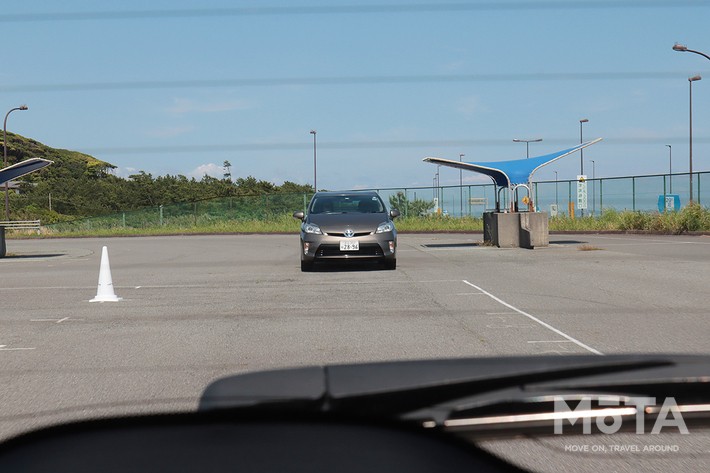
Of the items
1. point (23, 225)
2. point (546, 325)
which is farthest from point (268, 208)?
point (546, 325)

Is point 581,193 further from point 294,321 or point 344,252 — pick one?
point 294,321

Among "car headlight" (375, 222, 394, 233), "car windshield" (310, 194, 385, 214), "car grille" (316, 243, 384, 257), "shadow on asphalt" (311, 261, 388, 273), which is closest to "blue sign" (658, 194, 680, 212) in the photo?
"shadow on asphalt" (311, 261, 388, 273)

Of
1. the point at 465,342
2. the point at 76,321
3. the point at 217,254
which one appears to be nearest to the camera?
the point at 465,342

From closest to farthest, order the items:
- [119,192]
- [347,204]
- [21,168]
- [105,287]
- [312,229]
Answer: [105,287] → [312,229] → [347,204] → [21,168] → [119,192]

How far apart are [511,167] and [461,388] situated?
2464 cm

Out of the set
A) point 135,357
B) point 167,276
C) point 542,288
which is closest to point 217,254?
point 167,276

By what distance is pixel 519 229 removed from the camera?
23984mm

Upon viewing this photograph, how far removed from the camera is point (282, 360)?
253 inches

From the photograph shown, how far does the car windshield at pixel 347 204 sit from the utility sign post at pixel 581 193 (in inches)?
1304

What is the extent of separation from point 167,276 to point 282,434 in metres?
14.7

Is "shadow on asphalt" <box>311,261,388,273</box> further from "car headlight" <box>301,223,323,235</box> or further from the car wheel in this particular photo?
"car headlight" <box>301,223,323,235</box>

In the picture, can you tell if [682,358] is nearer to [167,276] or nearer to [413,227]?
[167,276]

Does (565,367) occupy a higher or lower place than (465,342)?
higher

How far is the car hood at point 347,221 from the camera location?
50.9ft
